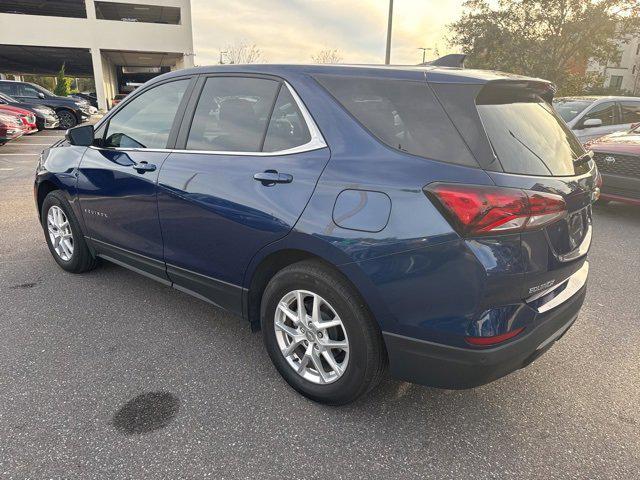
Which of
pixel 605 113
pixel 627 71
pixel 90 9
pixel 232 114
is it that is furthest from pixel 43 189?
pixel 627 71

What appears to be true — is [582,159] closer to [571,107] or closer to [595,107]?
[595,107]

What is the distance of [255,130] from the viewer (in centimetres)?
259

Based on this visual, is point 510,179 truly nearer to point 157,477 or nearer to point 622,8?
point 157,477

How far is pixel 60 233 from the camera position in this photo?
163 inches

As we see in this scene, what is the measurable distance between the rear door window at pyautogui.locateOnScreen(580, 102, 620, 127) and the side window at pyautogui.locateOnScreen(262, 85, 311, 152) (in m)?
7.93

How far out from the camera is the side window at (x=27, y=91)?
17.5 metres

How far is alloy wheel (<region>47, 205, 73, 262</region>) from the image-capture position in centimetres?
407

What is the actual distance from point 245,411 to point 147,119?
214 centimetres

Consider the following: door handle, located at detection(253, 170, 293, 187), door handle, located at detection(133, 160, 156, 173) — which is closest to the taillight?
door handle, located at detection(253, 170, 293, 187)

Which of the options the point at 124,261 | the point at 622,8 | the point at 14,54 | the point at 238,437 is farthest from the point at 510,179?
the point at 14,54

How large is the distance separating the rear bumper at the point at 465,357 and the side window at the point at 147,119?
205cm

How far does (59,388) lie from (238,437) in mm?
Result: 1100

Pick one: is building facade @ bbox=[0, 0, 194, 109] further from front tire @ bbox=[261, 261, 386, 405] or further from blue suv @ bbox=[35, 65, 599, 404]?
front tire @ bbox=[261, 261, 386, 405]

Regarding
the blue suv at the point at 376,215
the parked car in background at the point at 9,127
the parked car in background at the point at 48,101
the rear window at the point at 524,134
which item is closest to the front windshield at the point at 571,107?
the blue suv at the point at 376,215
